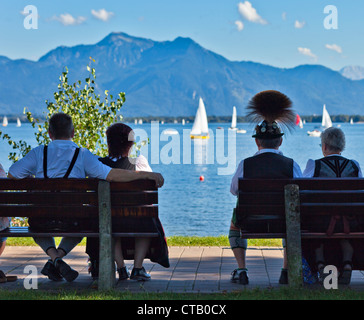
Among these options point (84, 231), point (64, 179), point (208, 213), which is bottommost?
point (208, 213)

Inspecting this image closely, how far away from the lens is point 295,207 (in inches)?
219

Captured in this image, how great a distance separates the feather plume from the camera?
615cm

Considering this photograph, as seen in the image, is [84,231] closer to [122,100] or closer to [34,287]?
[34,287]

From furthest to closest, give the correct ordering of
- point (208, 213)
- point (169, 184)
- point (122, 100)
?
point (169, 184)
point (208, 213)
point (122, 100)

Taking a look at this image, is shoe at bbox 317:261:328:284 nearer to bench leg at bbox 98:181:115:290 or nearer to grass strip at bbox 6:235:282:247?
bench leg at bbox 98:181:115:290

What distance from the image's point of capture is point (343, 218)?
5.67m

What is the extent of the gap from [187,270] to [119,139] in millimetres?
1428

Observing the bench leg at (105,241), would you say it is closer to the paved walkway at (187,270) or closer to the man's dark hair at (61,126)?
the paved walkway at (187,270)

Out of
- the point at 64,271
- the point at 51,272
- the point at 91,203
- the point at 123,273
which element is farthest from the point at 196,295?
the point at 51,272

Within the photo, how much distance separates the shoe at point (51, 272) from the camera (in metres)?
6.01

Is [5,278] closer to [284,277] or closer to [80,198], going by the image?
[80,198]

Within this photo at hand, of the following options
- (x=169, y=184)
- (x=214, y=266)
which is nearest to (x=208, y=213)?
(x=169, y=184)

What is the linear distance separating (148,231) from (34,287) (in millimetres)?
1007

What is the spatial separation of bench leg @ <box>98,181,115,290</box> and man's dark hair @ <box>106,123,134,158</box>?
1.89 ft
